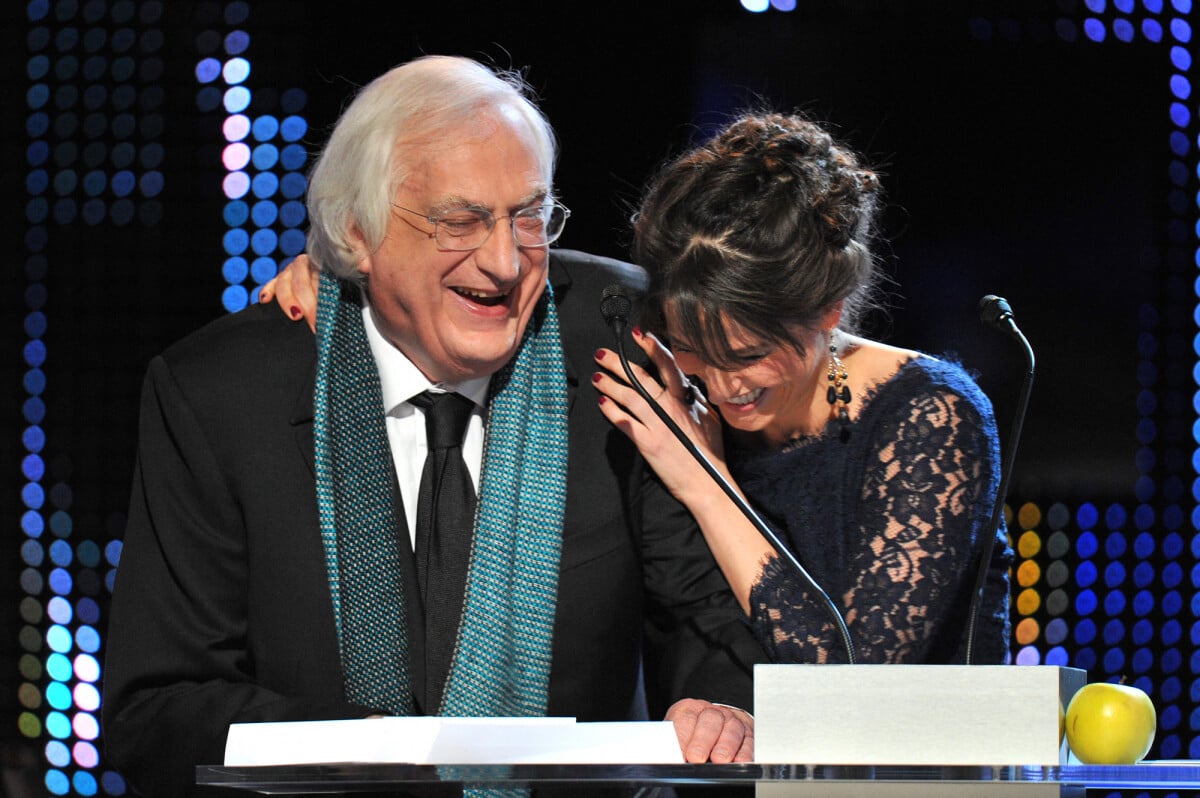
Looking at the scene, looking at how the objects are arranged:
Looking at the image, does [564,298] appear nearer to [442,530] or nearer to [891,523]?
[442,530]

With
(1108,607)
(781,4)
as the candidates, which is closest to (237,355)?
(781,4)

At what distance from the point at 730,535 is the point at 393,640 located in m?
0.53

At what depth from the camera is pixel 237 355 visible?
2119 mm

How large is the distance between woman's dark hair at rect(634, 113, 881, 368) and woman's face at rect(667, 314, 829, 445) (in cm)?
2

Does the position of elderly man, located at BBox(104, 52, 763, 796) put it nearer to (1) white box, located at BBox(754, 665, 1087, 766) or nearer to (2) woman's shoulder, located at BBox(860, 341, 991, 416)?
(2) woman's shoulder, located at BBox(860, 341, 991, 416)

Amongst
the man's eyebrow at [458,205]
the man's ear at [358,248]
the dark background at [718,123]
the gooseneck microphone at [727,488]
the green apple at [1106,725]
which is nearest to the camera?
the green apple at [1106,725]

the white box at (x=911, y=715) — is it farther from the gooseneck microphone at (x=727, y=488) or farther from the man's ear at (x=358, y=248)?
the man's ear at (x=358, y=248)

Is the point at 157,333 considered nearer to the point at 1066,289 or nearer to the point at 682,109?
the point at 682,109

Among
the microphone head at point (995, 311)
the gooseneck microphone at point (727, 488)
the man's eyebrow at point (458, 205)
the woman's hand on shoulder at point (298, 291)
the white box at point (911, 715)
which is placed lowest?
the white box at point (911, 715)

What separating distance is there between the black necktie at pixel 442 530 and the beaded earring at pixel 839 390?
0.60m

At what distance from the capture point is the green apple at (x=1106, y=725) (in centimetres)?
138

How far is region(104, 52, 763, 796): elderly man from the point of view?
79.0 inches

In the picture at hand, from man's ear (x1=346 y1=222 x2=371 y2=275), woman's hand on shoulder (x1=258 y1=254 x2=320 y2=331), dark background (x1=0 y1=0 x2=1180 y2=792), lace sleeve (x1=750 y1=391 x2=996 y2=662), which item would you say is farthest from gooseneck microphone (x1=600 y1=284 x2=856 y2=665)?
dark background (x1=0 y1=0 x2=1180 y2=792)

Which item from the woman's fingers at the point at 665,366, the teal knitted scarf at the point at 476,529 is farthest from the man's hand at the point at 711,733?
the woman's fingers at the point at 665,366
